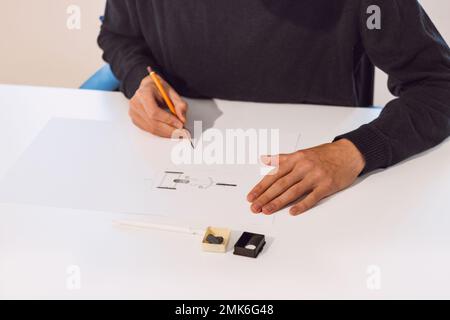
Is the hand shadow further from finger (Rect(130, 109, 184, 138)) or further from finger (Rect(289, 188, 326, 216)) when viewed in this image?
finger (Rect(289, 188, 326, 216))

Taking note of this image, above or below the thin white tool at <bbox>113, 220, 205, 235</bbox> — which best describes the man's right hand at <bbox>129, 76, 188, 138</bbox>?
above

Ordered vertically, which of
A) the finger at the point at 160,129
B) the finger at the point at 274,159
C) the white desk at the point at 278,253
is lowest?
the white desk at the point at 278,253

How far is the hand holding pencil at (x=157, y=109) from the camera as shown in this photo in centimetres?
144

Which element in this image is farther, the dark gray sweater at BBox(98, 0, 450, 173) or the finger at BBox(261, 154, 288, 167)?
the dark gray sweater at BBox(98, 0, 450, 173)

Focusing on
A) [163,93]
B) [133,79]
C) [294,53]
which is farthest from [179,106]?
[294,53]

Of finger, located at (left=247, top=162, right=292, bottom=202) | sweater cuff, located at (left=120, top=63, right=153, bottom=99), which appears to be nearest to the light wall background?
sweater cuff, located at (left=120, top=63, right=153, bottom=99)

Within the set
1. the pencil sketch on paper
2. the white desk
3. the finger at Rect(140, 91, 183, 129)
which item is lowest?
the white desk

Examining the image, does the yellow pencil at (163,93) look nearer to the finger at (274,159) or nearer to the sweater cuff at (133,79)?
the sweater cuff at (133,79)

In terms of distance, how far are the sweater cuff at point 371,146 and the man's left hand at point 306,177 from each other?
0.01 m

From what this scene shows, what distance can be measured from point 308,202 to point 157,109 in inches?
16.9

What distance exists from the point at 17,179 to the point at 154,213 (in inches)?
11.7

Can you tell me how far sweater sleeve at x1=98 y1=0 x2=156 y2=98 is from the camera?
1644mm

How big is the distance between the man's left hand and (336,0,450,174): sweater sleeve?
38 millimetres

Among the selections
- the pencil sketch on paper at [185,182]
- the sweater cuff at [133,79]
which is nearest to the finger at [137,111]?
the sweater cuff at [133,79]
